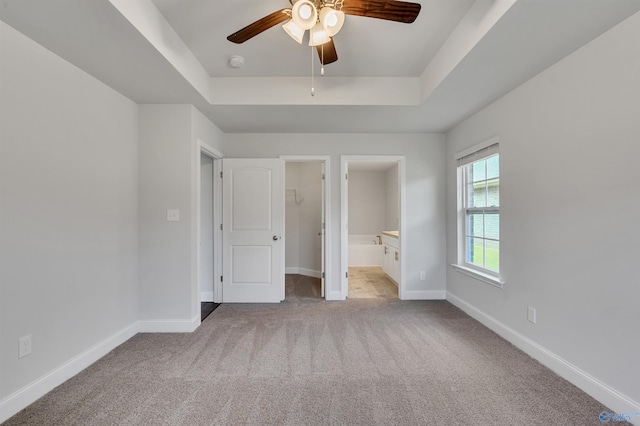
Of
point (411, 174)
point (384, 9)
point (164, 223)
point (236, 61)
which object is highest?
point (236, 61)

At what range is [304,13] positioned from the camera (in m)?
1.53

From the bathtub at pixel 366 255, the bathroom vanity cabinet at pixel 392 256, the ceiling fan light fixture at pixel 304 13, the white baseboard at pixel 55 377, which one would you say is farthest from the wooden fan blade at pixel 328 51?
the bathtub at pixel 366 255

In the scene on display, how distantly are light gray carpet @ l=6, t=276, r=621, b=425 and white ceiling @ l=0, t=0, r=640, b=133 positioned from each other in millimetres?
2299

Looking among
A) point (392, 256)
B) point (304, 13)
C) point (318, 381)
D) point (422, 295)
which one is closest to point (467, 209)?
point (422, 295)

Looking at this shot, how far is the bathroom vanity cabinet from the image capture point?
439cm

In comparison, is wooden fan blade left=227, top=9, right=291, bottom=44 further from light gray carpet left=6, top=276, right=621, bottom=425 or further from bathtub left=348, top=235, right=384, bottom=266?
bathtub left=348, top=235, right=384, bottom=266

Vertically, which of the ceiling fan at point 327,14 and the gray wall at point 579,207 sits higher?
the ceiling fan at point 327,14

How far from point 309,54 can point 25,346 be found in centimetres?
292

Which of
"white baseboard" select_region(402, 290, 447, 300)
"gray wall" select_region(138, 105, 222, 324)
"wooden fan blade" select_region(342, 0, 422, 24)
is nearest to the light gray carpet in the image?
"gray wall" select_region(138, 105, 222, 324)

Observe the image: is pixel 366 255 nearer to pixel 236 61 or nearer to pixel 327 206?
pixel 327 206

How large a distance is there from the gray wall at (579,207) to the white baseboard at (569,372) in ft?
0.12

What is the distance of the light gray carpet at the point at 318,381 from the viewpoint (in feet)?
5.24

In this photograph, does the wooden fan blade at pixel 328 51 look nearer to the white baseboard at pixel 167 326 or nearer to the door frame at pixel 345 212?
the door frame at pixel 345 212

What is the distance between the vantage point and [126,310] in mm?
2594
